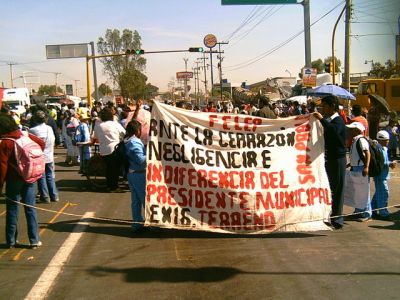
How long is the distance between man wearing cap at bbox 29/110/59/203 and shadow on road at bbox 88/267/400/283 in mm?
4120

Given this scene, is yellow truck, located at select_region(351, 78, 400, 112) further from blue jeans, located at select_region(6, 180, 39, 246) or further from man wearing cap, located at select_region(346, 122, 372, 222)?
blue jeans, located at select_region(6, 180, 39, 246)

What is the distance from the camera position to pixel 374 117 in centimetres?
1284

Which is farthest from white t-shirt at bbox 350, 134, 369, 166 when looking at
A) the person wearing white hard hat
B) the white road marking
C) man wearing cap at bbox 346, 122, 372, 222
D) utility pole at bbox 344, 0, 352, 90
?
utility pole at bbox 344, 0, 352, 90

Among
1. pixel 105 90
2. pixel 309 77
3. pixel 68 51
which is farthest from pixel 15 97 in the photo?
pixel 105 90

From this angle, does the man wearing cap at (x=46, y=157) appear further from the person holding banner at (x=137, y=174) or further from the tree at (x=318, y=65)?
the tree at (x=318, y=65)

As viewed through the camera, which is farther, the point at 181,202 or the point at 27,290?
the point at 181,202

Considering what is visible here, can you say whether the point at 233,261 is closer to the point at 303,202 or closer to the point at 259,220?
the point at 259,220

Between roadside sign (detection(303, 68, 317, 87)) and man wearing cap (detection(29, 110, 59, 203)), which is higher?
roadside sign (detection(303, 68, 317, 87))

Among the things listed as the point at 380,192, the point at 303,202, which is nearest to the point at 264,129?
the point at 303,202

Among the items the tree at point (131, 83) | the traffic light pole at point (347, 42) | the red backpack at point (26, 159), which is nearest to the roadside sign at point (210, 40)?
the tree at point (131, 83)

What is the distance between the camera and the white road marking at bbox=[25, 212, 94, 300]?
4.52m

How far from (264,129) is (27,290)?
356cm

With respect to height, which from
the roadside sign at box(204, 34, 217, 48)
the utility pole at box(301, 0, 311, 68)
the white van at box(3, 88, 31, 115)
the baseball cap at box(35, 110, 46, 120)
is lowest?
the baseball cap at box(35, 110, 46, 120)

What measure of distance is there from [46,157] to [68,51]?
30618 mm
